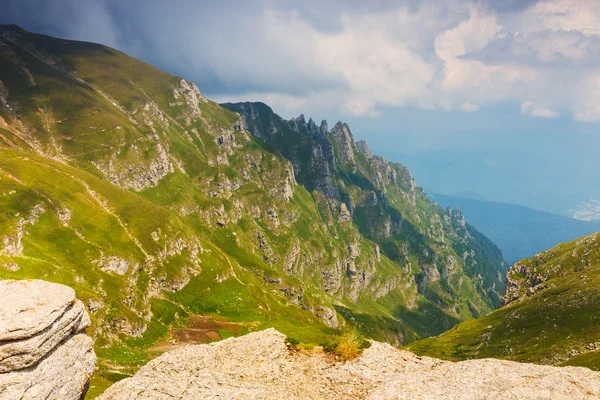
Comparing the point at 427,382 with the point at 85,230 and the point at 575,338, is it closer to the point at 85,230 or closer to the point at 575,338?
the point at 575,338

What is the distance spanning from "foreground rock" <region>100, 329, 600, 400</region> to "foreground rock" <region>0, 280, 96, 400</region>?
9.25 feet

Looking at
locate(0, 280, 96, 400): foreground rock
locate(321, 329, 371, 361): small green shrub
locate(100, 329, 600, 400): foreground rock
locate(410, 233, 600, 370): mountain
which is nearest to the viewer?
locate(0, 280, 96, 400): foreground rock

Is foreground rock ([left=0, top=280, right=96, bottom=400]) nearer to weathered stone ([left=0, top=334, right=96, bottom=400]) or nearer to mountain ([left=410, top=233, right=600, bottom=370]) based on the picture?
weathered stone ([left=0, top=334, right=96, bottom=400])

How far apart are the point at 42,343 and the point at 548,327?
15921cm

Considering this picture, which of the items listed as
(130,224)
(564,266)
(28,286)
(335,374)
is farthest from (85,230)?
(564,266)

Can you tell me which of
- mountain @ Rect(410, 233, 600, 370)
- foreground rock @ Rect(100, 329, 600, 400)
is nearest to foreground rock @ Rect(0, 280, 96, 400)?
foreground rock @ Rect(100, 329, 600, 400)

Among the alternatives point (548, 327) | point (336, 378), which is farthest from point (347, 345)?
point (548, 327)

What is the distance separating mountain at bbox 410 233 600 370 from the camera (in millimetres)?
97794

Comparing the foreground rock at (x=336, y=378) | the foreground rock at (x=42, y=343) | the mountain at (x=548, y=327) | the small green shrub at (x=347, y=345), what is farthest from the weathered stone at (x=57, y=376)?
the mountain at (x=548, y=327)

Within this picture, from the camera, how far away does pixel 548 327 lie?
123625mm

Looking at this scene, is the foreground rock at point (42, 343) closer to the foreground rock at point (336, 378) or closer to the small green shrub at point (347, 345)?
the foreground rock at point (336, 378)

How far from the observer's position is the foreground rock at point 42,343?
16.5 metres

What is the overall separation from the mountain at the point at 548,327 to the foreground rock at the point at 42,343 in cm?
8838

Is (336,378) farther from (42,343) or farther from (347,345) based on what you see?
(42,343)
